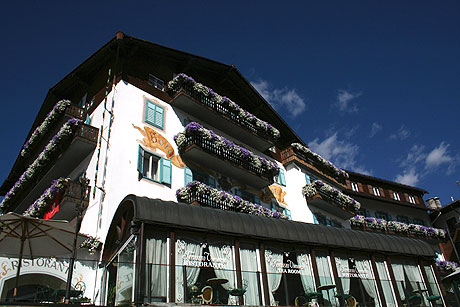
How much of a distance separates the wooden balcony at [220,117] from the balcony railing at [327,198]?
12.4ft

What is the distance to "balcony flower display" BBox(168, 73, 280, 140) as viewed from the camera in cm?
2138

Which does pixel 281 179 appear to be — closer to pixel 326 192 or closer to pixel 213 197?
pixel 326 192

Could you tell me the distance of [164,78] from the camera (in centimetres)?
2220

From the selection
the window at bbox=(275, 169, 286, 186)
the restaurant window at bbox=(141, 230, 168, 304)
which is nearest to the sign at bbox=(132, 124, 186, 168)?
the restaurant window at bbox=(141, 230, 168, 304)

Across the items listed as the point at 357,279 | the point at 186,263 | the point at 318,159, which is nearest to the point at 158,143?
the point at 186,263

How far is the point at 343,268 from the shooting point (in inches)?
587

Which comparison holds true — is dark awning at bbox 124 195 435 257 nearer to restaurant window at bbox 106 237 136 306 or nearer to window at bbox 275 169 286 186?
restaurant window at bbox 106 237 136 306

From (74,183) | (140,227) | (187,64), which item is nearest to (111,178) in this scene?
(74,183)

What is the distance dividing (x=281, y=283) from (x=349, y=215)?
17822mm

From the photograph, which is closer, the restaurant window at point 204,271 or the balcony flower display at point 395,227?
the restaurant window at point 204,271

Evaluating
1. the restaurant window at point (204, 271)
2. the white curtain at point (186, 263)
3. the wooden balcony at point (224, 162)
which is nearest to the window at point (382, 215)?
the wooden balcony at point (224, 162)

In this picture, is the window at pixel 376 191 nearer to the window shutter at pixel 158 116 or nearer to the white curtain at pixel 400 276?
the white curtain at pixel 400 276

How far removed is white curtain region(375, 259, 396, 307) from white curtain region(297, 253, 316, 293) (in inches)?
→ 117

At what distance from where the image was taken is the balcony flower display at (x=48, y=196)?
58.4ft
